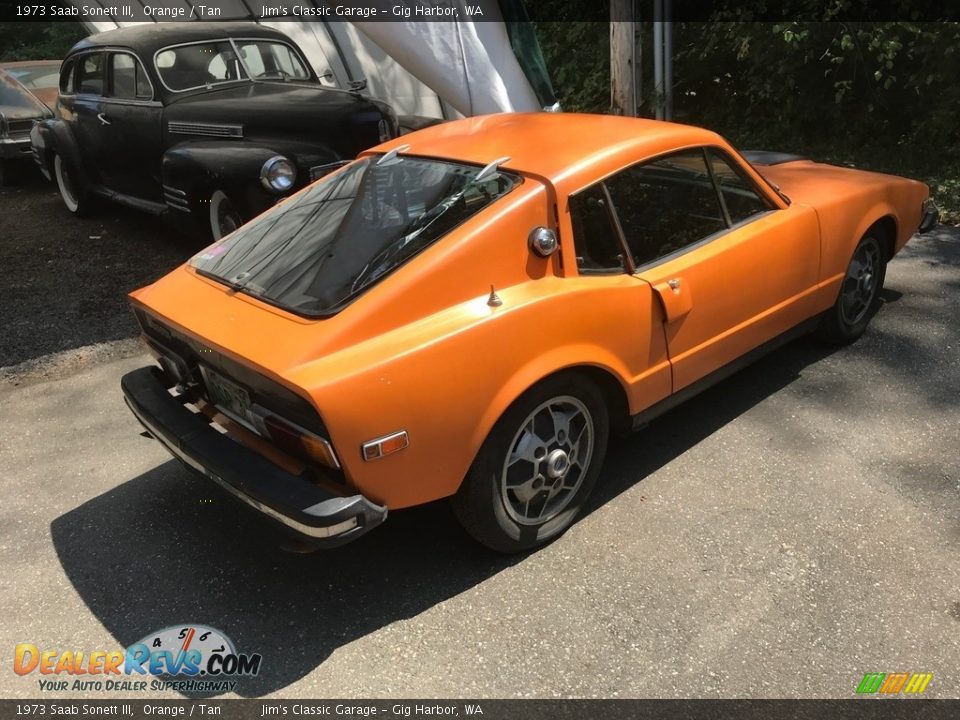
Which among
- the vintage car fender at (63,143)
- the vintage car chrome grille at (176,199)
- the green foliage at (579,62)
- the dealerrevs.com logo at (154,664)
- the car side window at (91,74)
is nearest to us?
the dealerrevs.com logo at (154,664)

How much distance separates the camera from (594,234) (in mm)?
3072

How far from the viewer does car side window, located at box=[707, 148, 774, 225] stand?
11.8 feet

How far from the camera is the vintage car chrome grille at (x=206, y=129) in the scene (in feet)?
21.2

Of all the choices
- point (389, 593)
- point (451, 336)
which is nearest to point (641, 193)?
point (451, 336)

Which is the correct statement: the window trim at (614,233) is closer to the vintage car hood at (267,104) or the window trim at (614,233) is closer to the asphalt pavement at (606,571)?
the asphalt pavement at (606,571)

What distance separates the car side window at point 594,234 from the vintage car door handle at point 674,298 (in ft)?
0.59

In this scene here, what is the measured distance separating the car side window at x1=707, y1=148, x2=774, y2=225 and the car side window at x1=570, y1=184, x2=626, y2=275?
77cm

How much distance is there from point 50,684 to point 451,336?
5.60ft

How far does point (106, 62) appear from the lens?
7.55 m

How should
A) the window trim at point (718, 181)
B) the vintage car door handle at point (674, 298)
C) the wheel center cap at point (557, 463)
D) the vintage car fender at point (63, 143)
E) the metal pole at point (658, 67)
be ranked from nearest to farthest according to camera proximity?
1. the wheel center cap at point (557, 463)
2. the vintage car door handle at point (674, 298)
3. the window trim at point (718, 181)
4. the vintage car fender at point (63, 143)
5. the metal pole at point (658, 67)

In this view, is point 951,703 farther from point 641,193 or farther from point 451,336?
point 641,193

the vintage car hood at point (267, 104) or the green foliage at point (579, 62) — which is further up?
the vintage car hood at point (267, 104)

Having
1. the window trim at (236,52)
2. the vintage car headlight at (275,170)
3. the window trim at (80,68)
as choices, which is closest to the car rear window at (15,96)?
the window trim at (80,68)

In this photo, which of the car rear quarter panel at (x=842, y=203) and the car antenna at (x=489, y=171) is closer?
the car antenna at (x=489, y=171)
